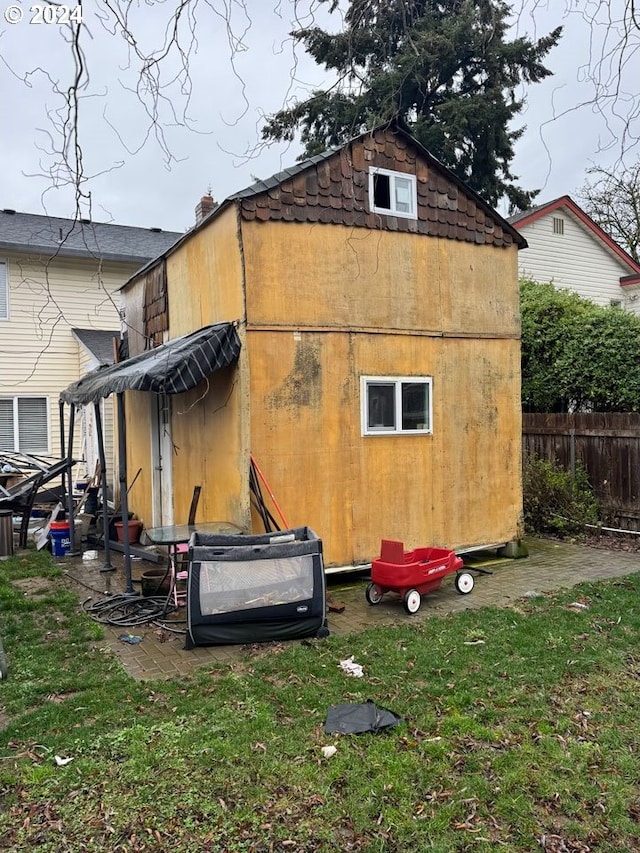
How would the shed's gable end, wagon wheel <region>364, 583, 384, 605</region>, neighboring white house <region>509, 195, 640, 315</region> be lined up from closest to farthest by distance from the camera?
1. wagon wheel <region>364, 583, 384, 605</region>
2. the shed's gable end
3. neighboring white house <region>509, 195, 640, 315</region>

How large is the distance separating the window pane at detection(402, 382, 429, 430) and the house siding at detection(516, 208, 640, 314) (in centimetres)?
1239

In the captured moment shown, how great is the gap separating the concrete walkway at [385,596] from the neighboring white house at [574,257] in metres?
12.4

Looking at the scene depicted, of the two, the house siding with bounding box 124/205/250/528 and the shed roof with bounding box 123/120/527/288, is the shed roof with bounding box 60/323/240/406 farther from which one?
the shed roof with bounding box 123/120/527/288

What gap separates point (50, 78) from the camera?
2.63 meters

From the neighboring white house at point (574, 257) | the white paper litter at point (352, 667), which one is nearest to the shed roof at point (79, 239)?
the white paper litter at point (352, 667)

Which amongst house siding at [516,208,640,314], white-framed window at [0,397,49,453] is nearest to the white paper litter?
white-framed window at [0,397,49,453]

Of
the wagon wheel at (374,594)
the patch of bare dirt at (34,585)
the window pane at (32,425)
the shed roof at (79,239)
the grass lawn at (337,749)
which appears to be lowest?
the patch of bare dirt at (34,585)

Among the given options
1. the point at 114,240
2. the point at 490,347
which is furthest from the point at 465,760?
the point at 114,240

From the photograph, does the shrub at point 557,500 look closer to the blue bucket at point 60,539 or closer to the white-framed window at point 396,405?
the white-framed window at point 396,405

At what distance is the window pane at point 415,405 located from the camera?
764 cm

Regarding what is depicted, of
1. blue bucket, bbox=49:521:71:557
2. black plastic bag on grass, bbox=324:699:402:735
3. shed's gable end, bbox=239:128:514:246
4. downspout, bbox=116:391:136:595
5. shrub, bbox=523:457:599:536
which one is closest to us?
black plastic bag on grass, bbox=324:699:402:735

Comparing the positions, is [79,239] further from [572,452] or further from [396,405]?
[572,452]

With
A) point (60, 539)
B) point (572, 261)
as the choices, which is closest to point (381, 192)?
point (60, 539)

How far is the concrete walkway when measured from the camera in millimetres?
5000
